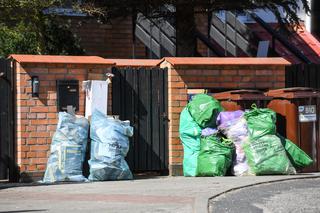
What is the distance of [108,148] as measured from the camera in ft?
35.7

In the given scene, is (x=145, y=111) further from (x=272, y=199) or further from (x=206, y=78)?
(x=272, y=199)

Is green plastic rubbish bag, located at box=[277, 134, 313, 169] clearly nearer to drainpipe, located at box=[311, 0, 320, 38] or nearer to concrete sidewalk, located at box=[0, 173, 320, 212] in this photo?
concrete sidewalk, located at box=[0, 173, 320, 212]

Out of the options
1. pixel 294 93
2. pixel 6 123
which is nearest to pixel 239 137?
pixel 294 93

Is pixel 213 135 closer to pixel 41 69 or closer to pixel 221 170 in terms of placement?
pixel 221 170

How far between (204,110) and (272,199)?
2.90m

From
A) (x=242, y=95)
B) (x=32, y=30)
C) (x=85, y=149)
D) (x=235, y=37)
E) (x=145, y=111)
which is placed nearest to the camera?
(x=85, y=149)

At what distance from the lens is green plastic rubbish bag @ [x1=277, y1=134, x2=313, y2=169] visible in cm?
1165

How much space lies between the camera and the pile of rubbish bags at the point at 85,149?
10.8m

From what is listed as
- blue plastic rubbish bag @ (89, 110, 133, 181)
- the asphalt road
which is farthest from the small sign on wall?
blue plastic rubbish bag @ (89, 110, 133, 181)

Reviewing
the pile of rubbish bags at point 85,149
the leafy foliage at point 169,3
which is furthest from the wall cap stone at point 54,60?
the leafy foliage at point 169,3

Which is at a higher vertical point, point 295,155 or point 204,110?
point 204,110

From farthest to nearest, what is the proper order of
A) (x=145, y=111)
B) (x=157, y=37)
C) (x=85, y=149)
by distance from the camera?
(x=157, y=37)
(x=145, y=111)
(x=85, y=149)

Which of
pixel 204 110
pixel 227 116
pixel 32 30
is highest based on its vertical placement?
pixel 32 30

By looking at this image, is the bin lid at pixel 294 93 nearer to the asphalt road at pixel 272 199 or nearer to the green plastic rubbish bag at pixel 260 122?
the green plastic rubbish bag at pixel 260 122
